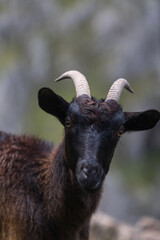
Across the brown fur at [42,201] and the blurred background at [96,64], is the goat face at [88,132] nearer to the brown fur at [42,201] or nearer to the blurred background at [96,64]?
the brown fur at [42,201]

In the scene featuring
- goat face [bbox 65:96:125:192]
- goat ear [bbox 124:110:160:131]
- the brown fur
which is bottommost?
the brown fur

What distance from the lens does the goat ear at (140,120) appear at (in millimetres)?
8289

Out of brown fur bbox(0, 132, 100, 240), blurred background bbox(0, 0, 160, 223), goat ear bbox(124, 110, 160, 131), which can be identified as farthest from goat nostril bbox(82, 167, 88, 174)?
blurred background bbox(0, 0, 160, 223)

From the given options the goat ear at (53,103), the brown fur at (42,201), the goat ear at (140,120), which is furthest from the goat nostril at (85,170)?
the goat ear at (140,120)

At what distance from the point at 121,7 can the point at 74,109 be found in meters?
22.4

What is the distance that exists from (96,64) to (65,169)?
20.1 meters

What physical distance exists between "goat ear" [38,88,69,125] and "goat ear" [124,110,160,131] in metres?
1.02

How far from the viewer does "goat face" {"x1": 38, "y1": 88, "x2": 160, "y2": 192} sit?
7.41 m

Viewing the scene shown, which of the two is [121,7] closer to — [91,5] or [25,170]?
[91,5]

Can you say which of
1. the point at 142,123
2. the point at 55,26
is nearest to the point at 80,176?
the point at 142,123

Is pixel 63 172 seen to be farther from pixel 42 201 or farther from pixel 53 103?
pixel 53 103

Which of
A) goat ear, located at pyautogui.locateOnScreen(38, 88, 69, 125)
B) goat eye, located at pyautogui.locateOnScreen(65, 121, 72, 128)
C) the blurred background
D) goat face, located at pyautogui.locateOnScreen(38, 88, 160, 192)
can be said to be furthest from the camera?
the blurred background

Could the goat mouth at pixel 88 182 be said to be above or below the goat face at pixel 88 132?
below

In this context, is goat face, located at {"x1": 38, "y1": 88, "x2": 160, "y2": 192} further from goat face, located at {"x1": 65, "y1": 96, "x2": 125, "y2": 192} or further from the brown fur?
the brown fur
